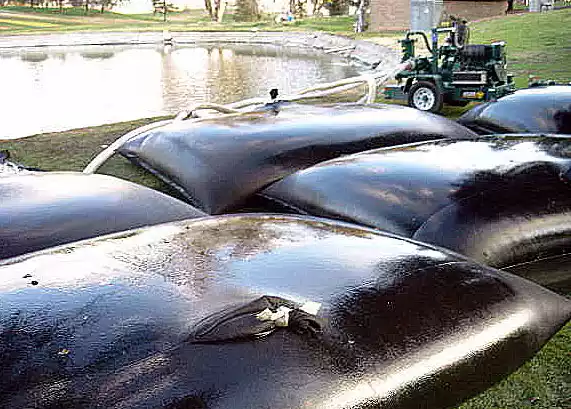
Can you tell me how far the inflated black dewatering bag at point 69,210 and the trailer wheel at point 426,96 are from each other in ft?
16.7

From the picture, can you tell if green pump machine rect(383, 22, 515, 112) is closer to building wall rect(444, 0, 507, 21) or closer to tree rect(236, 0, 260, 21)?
building wall rect(444, 0, 507, 21)

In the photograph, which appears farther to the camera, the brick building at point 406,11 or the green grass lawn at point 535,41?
the brick building at point 406,11

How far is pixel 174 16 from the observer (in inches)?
2007

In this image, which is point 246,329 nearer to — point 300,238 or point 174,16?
point 300,238

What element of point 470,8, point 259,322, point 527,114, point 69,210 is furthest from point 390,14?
point 259,322

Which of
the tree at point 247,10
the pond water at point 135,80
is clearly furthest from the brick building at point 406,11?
the tree at point 247,10

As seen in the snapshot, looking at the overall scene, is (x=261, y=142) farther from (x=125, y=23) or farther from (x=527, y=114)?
(x=125, y=23)

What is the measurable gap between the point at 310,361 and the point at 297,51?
2448 cm

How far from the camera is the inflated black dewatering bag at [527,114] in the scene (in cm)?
368

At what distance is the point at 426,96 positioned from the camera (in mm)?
7168

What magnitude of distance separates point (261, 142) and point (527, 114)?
159cm

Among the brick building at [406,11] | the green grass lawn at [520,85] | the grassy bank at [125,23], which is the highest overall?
the brick building at [406,11]

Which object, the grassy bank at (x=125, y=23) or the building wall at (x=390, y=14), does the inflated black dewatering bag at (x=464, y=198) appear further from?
the building wall at (x=390, y=14)

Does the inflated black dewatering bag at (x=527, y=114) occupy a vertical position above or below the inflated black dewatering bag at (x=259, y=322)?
above
